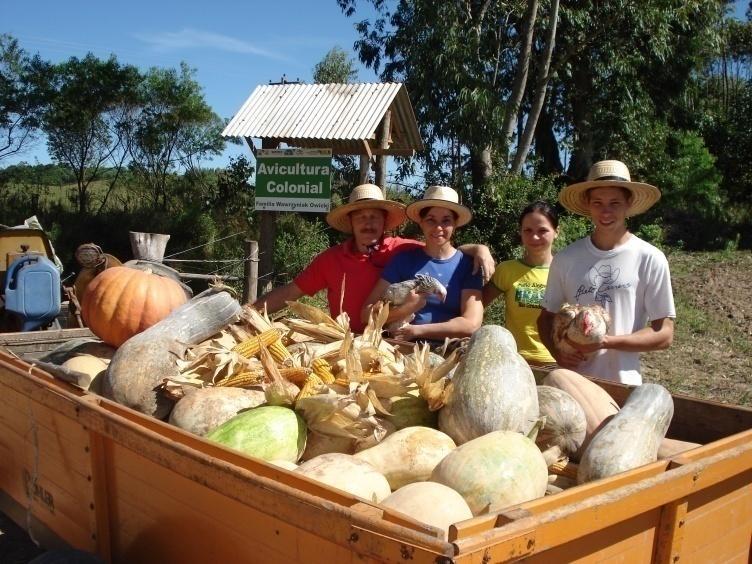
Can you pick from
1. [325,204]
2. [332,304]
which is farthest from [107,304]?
[325,204]

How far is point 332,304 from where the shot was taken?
186 inches

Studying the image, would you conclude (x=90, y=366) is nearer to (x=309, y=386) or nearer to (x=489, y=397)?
(x=309, y=386)

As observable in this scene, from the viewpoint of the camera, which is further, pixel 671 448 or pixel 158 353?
pixel 158 353

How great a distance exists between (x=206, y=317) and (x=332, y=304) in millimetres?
1337

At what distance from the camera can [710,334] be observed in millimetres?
10500

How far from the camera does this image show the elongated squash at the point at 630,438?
242 cm

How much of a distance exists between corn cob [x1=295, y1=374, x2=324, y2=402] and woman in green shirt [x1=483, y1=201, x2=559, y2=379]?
1831 millimetres

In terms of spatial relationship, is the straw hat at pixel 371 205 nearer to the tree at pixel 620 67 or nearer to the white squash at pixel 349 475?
the white squash at pixel 349 475

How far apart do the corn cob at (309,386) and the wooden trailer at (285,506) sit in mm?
550

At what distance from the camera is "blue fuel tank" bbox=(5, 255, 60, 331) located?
5910 millimetres

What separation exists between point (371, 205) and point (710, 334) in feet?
25.6

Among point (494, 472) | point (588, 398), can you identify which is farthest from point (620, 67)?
point (494, 472)

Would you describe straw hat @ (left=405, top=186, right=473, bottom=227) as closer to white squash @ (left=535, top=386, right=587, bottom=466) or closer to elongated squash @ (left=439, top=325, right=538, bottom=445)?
elongated squash @ (left=439, top=325, right=538, bottom=445)

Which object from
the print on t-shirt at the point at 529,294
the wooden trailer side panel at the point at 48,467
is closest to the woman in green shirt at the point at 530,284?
the print on t-shirt at the point at 529,294
